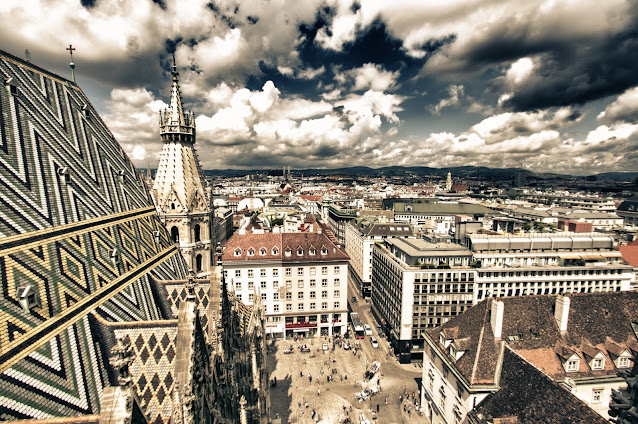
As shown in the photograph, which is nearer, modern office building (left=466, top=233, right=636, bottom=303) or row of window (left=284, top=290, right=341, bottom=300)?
modern office building (left=466, top=233, right=636, bottom=303)

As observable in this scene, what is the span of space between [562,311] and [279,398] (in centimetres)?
3465

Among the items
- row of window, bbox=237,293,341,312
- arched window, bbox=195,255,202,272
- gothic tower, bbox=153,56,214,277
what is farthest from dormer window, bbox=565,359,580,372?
arched window, bbox=195,255,202,272

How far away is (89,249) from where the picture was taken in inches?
698

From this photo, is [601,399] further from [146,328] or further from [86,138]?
[86,138]

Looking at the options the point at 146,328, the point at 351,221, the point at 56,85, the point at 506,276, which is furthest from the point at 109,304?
the point at 351,221

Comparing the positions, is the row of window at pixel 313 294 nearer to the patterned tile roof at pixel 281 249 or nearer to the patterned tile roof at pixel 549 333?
the patterned tile roof at pixel 281 249

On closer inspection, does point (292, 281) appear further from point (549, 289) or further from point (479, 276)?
point (549, 289)

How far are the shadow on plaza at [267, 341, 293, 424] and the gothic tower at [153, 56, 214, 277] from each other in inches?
735

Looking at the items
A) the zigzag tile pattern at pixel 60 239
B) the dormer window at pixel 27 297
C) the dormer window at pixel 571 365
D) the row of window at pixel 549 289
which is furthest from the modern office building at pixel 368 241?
the dormer window at pixel 27 297

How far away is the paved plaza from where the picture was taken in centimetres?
3741

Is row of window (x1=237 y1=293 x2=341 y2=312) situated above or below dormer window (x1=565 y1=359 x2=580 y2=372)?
below

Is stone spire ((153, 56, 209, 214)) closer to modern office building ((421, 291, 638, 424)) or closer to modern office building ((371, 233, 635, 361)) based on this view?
modern office building ((371, 233, 635, 361))

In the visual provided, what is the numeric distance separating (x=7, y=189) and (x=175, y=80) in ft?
90.3

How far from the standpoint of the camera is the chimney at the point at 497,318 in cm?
3055
